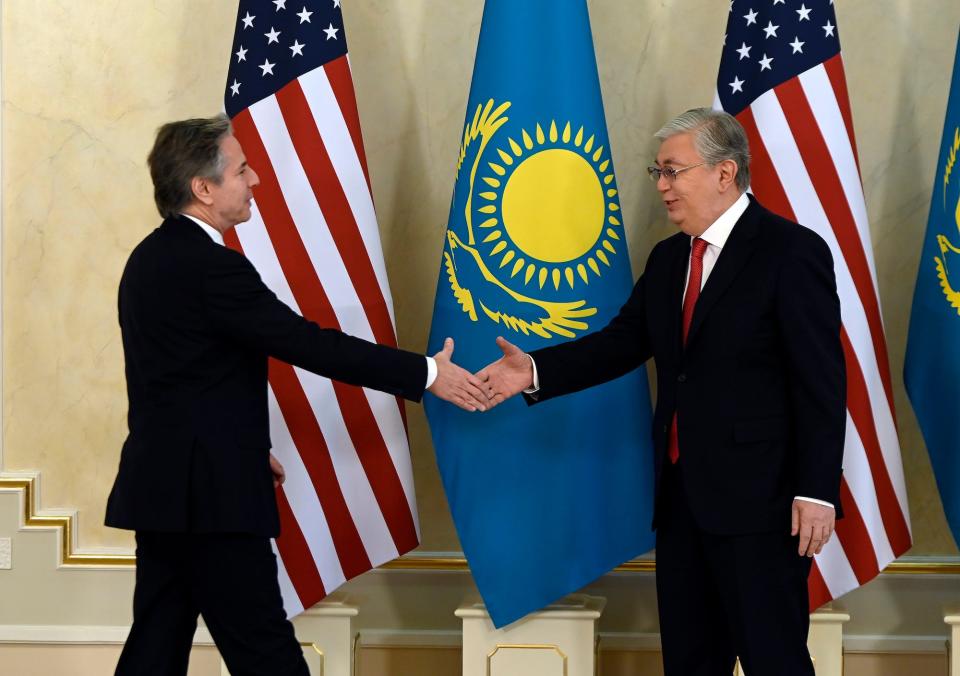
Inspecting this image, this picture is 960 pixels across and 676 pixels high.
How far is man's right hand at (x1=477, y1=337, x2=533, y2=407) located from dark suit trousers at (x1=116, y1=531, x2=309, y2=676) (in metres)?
0.72

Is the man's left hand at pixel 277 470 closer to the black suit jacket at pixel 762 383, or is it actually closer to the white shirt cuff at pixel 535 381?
the white shirt cuff at pixel 535 381

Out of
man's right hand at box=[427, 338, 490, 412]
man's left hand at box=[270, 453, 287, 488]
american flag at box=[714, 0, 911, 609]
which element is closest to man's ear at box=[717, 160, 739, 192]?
american flag at box=[714, 0, 911, 609]

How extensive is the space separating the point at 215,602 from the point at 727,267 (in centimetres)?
133

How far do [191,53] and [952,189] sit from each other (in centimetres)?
236

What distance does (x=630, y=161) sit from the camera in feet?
11.5

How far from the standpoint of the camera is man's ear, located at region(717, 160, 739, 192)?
2506 millimetres

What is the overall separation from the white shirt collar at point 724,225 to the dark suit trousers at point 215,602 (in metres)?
1.21

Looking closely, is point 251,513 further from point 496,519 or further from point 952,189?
point 952,189

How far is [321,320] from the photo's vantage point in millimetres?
2984

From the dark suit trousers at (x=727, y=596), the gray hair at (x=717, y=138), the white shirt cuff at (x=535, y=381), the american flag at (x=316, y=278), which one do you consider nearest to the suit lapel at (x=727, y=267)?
the gray hair at (x=717, y=138)

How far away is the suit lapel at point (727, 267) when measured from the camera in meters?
2.42

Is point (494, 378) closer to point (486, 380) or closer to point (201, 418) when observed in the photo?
point (486, 380)

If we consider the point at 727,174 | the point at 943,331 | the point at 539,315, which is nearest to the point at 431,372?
the point at 539,315

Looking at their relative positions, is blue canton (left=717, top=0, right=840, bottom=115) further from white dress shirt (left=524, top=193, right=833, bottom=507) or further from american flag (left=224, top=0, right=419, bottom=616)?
american flag (left=224, top=0, right=419, bottom=616)
